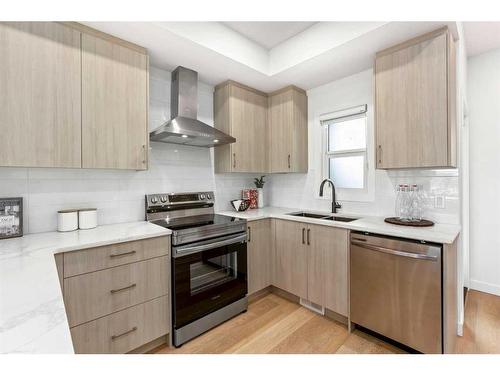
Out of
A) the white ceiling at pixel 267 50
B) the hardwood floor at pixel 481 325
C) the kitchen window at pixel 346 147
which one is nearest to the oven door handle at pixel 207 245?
the kitchen window at pixel 346 147

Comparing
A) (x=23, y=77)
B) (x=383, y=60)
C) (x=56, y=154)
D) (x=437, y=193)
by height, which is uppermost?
(x=383, y=60)

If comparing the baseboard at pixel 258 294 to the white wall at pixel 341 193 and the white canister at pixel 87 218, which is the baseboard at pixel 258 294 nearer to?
the white wall at pixel 341 193

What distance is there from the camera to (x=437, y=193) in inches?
79.6

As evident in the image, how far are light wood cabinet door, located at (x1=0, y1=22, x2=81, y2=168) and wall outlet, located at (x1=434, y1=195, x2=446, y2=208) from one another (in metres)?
2.85

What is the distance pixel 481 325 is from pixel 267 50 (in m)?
3.25

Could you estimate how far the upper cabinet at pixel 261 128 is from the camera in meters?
2.68

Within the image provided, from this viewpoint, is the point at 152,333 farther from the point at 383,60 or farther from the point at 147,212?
the point at 383,60

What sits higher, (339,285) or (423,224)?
(423,224)

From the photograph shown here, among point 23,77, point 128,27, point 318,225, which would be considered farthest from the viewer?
point 318,225

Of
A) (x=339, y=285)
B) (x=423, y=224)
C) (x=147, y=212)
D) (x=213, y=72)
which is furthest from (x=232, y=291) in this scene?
(x=213, y=72)

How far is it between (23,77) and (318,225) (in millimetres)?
2397

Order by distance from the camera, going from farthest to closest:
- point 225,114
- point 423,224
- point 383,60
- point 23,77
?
point 225,114
point 383,60
point 423,224
point 23,77

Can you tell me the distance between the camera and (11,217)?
1.60 m

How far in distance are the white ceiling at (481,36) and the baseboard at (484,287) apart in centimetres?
252
